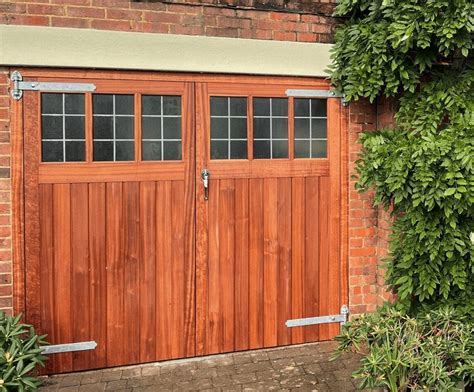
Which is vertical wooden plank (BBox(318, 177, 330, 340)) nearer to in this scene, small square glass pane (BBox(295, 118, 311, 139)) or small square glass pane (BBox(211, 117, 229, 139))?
small square glass pane (BBox(295, 118, 311, 139))

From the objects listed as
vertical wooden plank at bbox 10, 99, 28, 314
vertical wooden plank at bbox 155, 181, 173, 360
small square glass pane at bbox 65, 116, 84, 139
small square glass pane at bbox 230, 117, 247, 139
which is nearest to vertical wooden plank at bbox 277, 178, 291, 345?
small square glass pane at bbox 230, 117, 247, 139

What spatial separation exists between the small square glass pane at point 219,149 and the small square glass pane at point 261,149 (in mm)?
253

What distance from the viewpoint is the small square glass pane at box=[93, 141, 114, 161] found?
3.53m

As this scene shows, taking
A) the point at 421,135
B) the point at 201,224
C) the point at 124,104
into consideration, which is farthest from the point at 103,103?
the point at 421,135

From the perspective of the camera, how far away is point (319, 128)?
402cm

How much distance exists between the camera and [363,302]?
414cm

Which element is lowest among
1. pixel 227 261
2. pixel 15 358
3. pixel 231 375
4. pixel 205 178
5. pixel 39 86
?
pixel 231 375

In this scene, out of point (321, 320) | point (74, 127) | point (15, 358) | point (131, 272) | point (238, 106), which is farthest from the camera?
point (321, 320)

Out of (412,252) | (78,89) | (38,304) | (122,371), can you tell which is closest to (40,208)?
(38,304)

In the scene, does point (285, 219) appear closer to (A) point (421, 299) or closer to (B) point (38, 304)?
(A) point (421, 299)

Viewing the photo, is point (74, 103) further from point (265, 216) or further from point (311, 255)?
point (311, 255)

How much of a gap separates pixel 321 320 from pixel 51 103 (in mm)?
2933

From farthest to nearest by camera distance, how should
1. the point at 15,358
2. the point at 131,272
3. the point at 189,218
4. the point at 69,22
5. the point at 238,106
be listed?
the point at 238,106 → the point at 189,218 → the point at 131,272 → the point at 69,22 → the point at 15,358

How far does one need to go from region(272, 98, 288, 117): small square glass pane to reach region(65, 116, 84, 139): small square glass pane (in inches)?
63.3
